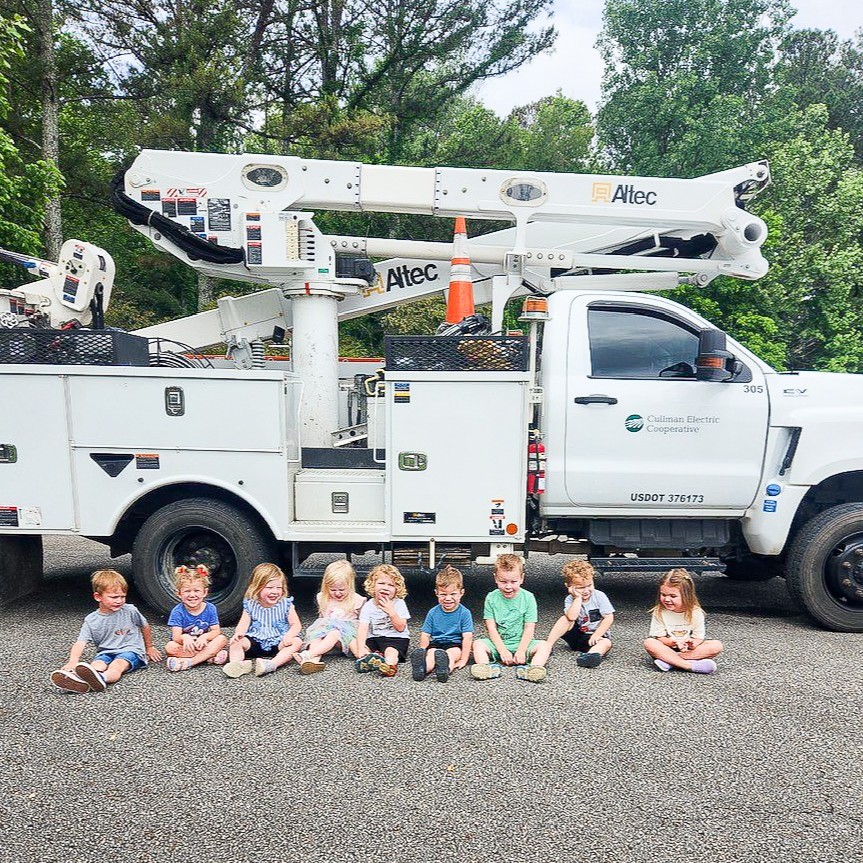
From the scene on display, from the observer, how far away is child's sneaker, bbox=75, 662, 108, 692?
3906 mm

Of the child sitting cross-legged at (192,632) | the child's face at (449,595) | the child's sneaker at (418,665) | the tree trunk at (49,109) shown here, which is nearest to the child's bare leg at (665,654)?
the child's face at (449,595)

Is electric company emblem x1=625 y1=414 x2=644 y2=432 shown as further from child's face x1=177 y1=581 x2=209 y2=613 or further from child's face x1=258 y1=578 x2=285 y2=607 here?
child's face x1=177 y1=581 x2=209 y2=613

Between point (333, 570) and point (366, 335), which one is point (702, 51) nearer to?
point (366, 335)

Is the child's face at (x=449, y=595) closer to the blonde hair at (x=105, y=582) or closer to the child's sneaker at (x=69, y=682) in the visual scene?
the blonde hair at (x=105, y=582)

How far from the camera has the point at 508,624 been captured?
14.5 ft

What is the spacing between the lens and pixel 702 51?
2453cm

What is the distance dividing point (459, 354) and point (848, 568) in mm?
3176

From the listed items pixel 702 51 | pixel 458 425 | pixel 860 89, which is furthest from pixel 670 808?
pixel 860 89

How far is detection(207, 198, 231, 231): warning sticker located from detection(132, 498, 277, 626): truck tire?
2.33 m

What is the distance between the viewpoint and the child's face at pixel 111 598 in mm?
4168

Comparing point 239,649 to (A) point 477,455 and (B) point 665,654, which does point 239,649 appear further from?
(B) point 665,654

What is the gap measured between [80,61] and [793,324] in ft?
65.5

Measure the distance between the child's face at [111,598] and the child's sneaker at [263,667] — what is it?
905mm

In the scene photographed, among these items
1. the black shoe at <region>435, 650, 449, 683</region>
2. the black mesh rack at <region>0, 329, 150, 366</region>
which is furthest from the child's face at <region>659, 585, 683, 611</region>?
the black mesh rack at <region>0, 329, 150, 366</region>
